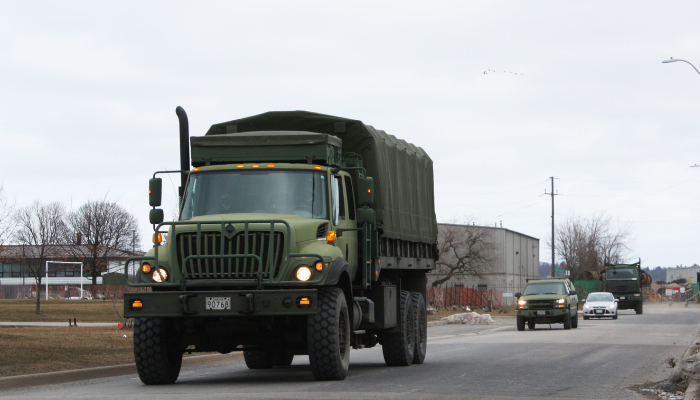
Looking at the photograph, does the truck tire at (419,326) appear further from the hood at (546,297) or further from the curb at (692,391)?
the hood at (546,297)

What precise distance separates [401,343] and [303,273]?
4.61 metres

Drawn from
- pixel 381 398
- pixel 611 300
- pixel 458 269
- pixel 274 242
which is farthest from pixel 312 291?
pixel 458 269

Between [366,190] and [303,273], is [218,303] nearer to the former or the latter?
[303,273]

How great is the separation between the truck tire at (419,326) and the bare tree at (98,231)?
72.9 meters

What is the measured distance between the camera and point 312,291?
1115 cm

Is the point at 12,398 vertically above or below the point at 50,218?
below

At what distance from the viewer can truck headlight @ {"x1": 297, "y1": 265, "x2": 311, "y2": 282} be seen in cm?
1139

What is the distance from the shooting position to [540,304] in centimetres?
3322

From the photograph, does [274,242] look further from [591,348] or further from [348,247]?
[591,348]

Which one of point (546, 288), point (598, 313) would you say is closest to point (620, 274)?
point (598, 313)

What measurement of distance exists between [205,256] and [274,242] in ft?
2.89

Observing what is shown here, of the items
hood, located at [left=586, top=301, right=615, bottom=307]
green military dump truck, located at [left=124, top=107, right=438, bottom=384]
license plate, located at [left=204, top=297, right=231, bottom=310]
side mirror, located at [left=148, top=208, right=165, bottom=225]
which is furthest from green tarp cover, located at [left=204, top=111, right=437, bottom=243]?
hood, located at [left=586, top=301, right=615, bottom=307]

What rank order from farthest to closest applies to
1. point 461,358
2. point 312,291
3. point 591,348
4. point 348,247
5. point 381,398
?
1. point 591,348
2. point 461,358
3. point 348,247
4. point 312,291
5. point 381,398

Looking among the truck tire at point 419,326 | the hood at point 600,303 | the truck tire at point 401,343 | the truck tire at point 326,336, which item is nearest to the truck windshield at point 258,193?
the truck tire at point 326,336
